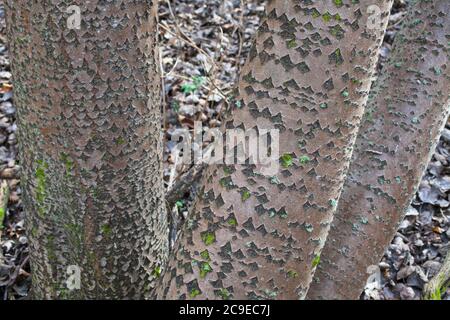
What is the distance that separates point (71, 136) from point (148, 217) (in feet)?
1.41

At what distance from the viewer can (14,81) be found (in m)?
1.45

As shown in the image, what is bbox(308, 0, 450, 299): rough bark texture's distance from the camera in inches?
62.4

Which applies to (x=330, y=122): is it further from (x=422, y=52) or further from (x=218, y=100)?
(x=218, y=100)

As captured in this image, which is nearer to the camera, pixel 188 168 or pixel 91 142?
pixel 91 142

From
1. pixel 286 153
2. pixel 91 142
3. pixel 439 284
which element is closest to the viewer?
pixel 286 153

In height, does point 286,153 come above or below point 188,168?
above

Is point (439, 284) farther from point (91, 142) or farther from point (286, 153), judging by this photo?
point (91, 142)

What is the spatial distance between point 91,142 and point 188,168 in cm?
157

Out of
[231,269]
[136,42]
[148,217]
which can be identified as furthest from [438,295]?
[136,42]

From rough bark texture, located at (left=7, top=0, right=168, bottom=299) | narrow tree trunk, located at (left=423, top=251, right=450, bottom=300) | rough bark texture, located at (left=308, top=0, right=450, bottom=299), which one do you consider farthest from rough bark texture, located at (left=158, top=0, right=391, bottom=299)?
narrow tree trunk, located at (left=423, top=251, right=450, bottom=300)

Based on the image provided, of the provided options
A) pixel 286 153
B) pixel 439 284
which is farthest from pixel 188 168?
pixel 286 153

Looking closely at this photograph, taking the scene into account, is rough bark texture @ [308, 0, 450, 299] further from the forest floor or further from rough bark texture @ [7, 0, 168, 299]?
the forest floor

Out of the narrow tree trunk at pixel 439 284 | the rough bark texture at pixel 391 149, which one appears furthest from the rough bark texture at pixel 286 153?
the narrow tree trunk at pixel 439 284

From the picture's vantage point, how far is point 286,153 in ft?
3.26
